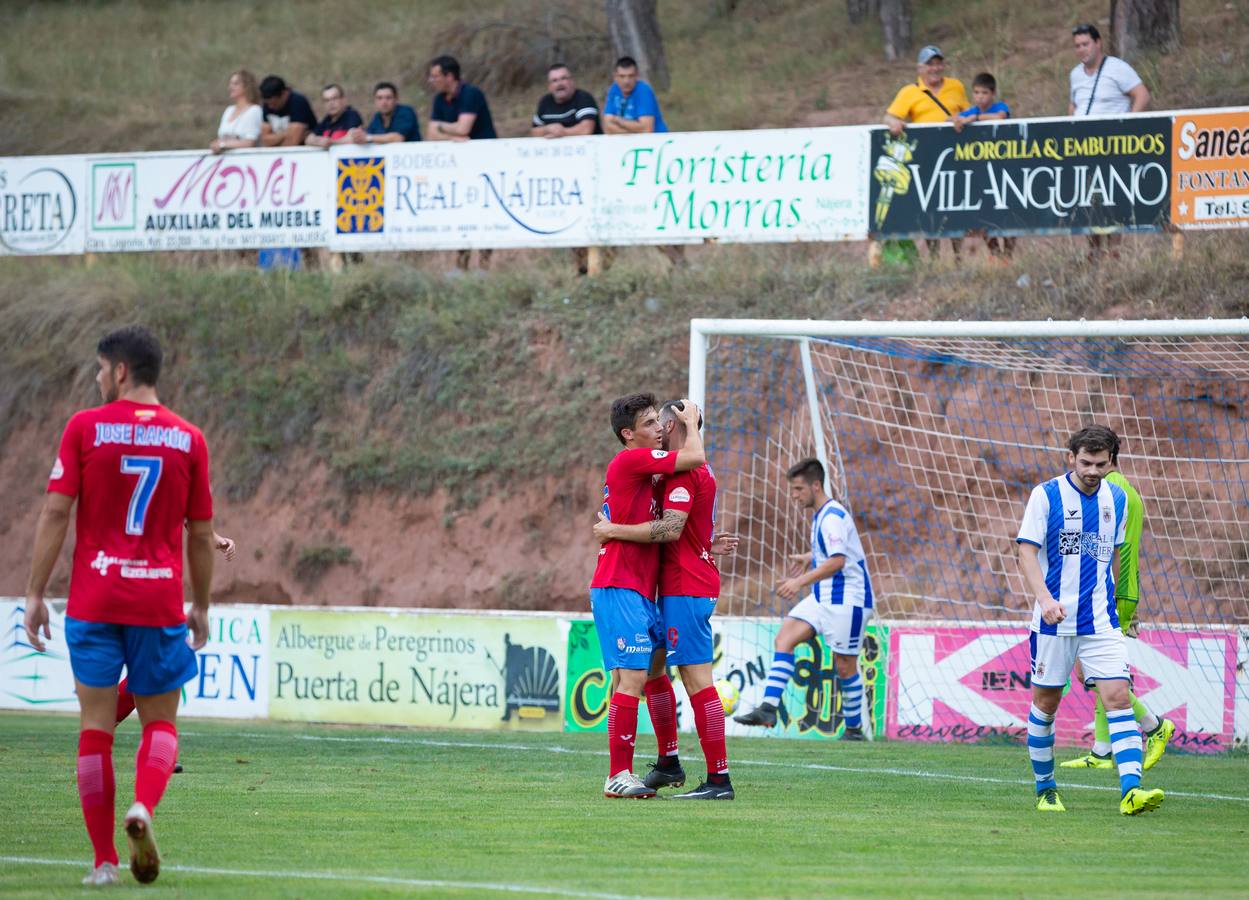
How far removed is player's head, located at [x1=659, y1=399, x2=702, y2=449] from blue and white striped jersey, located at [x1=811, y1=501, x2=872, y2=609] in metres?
4.63

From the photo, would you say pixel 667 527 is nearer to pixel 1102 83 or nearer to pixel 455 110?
pixel 1102 83

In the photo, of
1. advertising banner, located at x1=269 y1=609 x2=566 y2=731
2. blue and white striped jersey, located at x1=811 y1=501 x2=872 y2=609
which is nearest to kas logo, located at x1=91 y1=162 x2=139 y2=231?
advertising banner, located at x1=269 y1=609 x2=566 y2=731

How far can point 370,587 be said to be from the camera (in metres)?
19.8

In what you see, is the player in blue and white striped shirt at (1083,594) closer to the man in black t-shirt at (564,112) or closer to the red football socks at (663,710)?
the red football socks at (663,710)

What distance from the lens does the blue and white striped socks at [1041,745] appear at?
906 centimetres

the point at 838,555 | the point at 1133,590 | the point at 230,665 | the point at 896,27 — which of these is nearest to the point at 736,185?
the point at 838,555

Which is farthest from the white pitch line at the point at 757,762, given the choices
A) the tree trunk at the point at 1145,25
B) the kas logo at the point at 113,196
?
the tree trunk at the point at 1145,25

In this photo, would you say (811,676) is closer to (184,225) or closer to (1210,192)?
(1210,192)

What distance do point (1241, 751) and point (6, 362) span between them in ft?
56.7

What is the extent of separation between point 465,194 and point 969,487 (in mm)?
6899

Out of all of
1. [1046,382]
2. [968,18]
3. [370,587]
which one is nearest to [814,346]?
[1046,382]

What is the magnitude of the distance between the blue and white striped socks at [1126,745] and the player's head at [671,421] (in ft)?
9.10

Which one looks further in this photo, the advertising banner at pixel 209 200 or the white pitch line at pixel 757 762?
the advertising banner at pixel 209 200

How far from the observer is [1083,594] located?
895 cm
